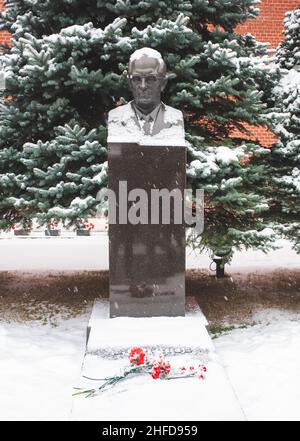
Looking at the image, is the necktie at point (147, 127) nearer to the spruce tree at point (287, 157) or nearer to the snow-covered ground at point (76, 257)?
the spruce tree at point (287, 157)

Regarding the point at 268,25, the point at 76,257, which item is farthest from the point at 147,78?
the point at 268,25

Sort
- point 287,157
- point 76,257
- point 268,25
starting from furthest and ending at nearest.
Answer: point 76,257 < point 268,25 < point 287,157

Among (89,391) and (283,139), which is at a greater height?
(283,139)

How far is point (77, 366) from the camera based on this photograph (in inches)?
167

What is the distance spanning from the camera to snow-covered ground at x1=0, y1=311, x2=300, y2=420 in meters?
3.40

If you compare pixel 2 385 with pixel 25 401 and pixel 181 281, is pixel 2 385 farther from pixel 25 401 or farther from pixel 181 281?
pixel 181 281

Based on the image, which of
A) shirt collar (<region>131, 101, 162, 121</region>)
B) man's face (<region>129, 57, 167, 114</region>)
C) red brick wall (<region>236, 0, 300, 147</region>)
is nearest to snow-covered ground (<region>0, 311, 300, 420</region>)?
shirt collar (<region>131, 101, 162, 121</region>)

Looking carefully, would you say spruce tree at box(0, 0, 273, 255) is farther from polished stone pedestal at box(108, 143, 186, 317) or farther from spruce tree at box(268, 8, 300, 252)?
polished stone pedestal at box(108, 143, 186, 317)

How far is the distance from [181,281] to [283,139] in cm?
242

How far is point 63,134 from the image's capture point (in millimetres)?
5383

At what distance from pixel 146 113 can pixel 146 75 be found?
35 centimetres

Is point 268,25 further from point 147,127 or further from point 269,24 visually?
point 147,127

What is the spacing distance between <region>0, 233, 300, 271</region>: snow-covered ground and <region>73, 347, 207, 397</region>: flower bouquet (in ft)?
16.3

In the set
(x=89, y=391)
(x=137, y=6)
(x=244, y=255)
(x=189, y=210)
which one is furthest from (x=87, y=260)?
(x=89, y=391)
